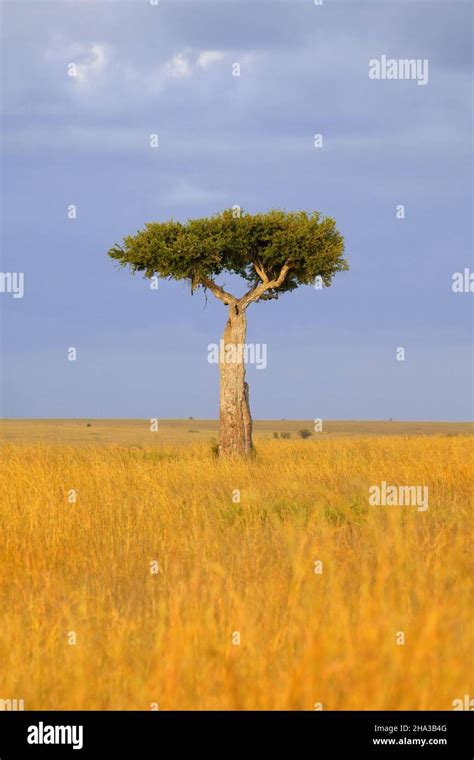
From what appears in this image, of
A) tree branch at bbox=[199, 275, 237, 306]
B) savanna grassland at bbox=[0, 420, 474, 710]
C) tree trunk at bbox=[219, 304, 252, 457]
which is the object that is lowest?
savanna grassland at bbox=[0, 420, 474, 710]

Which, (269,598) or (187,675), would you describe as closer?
(187,675)

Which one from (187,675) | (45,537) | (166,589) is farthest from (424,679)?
(45,537)

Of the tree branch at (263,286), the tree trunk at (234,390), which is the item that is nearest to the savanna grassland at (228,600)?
the tree trunk at (234,390)

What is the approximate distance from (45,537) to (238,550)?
233 cm

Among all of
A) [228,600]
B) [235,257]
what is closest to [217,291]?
[235,257]

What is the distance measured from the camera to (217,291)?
75.6ft

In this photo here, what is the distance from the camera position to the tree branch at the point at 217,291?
22703 mm

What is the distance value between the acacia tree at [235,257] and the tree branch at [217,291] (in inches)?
1.1

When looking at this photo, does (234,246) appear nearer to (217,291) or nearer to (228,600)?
(217,291)

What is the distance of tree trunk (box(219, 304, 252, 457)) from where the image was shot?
2223cm

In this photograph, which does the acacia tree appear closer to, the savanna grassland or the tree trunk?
the tree trunk

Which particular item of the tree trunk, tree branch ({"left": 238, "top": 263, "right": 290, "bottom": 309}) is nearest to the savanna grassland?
the tree trunk
